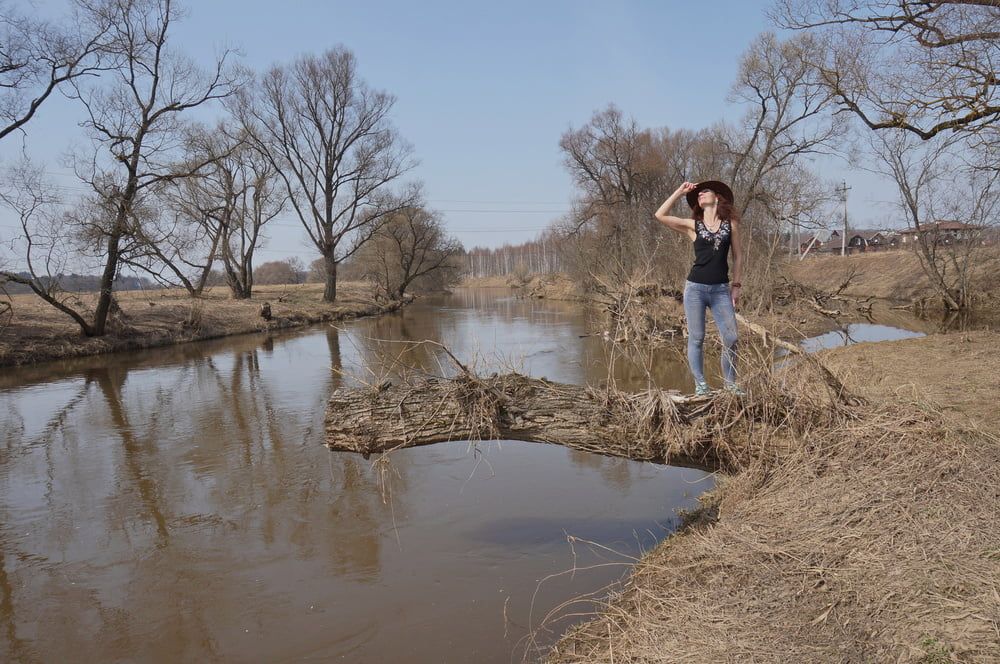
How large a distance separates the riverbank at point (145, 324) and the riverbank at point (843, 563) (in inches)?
744

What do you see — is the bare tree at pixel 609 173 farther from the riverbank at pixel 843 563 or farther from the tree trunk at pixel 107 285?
the riverbank at pixel 843 563

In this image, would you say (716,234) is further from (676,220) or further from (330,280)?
(330,280)

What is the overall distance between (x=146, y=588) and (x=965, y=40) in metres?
12.2

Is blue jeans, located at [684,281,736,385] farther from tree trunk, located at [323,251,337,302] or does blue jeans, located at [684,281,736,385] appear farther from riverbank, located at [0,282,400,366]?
tree trunk, located at [323,251,337,302]

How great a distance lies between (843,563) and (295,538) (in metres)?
4.42

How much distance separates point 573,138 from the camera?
121 ft

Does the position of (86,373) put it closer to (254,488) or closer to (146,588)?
(254,488)

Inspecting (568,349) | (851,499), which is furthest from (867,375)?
(568,349)

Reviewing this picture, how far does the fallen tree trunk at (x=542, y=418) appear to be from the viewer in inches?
150

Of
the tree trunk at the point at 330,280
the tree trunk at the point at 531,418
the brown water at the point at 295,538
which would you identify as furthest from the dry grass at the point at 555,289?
the tree trunk at the point at 531,418

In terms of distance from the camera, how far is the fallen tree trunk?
380 cm

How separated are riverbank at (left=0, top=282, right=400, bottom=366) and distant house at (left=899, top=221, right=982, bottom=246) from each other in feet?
85.8

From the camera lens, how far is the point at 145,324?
21156mm

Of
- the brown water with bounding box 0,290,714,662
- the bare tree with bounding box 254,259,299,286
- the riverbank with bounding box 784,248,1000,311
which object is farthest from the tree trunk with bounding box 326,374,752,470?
the bare tree with bounding box 254,259,299,286
